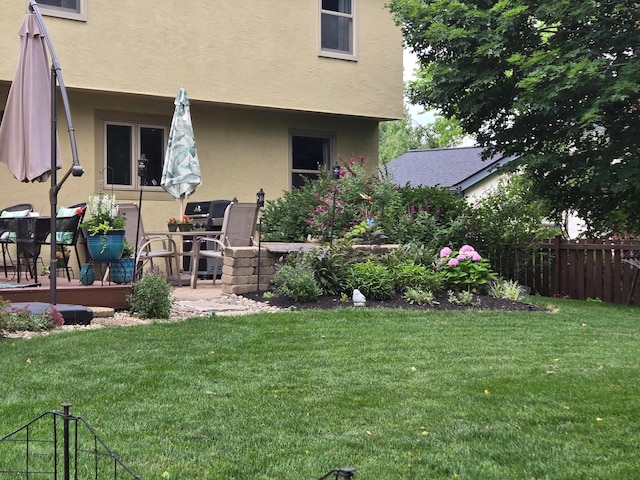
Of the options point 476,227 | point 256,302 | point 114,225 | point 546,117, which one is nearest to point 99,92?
point 114,225

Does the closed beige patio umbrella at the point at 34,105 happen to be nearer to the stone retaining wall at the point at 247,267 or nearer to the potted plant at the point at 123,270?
the potted plant at the point at 123,270

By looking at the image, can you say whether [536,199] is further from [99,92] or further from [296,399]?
[296,399]

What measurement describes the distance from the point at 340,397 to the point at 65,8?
869 cm

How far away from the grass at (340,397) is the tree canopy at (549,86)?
4.72 meters

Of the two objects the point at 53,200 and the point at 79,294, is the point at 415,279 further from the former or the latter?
the point at 53,200

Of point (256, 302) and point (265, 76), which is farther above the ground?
point (265, 76)

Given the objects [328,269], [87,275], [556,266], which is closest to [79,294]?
→ [87,275]

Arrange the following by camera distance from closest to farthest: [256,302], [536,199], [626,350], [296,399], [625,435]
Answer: [625,435]
[296,399]
[626,350]
[256,302]
[536,199]

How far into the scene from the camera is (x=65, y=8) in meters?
10.4

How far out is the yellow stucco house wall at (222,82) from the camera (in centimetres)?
1046

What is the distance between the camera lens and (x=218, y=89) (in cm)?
1154

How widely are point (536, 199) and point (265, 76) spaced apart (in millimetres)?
5404

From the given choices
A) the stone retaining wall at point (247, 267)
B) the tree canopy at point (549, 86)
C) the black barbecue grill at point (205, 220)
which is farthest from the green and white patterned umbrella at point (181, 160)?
the tree canopy at point (549, 86)

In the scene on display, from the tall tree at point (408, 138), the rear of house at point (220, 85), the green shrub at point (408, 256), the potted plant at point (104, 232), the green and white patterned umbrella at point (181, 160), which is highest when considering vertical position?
the tall tree at point (408, 138)
